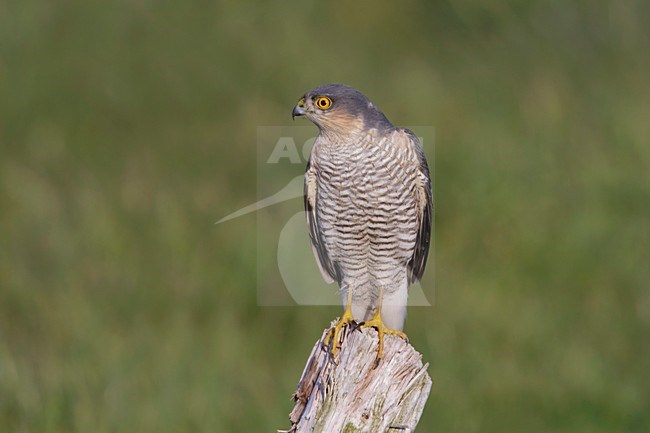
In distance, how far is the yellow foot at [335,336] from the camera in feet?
11.5

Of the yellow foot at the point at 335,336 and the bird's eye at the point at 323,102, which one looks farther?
the bird's eye at the point at 323,102

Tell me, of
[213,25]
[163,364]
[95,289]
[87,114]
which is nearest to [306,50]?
[213,25]

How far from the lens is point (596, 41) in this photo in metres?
9.60

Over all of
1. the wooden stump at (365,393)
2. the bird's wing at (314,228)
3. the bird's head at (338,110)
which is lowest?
the wooden stump at (365,393)

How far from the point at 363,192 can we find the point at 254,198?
3947 millimetres

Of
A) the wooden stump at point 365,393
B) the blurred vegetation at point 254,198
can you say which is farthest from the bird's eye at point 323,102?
the blurred vegetation at point 254,198

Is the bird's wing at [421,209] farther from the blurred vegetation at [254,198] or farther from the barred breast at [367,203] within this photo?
the blurred vegetation at [254,198]

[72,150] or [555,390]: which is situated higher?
[72,150]

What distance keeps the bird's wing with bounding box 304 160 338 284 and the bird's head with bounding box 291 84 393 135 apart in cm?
26

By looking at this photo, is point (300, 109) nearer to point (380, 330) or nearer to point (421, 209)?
point (421, 209)

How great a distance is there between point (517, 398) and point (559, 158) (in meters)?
2.36

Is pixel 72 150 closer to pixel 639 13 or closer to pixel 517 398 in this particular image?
pixel 517 398

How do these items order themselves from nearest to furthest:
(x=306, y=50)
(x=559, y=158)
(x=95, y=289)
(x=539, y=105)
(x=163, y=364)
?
(x=163, y=364) → (x=95, y=289) → (x=559, y=158) → (x=539, y=105) → (x=306, y=50)

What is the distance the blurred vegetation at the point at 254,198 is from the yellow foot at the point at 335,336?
1852 millimetres
